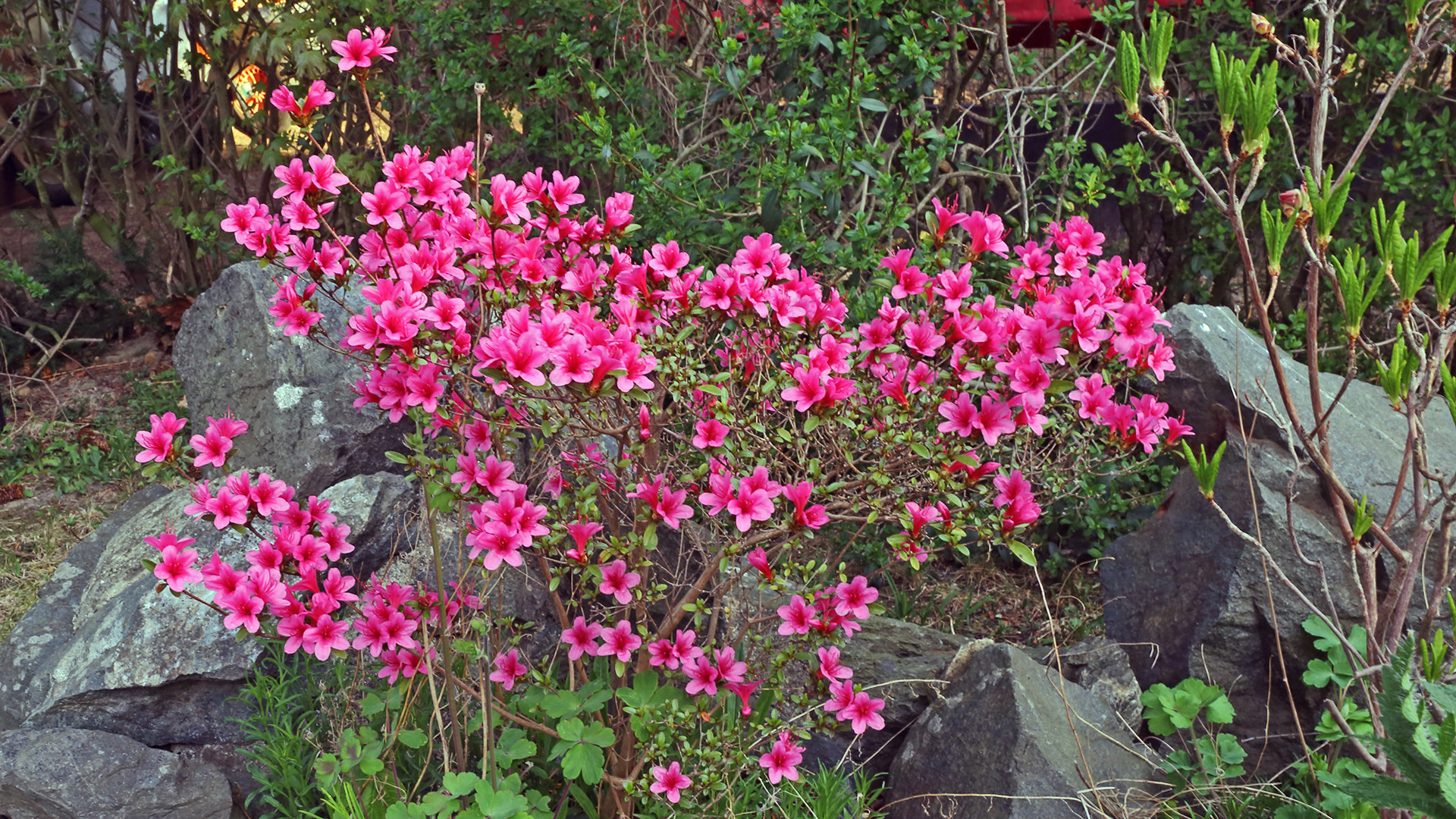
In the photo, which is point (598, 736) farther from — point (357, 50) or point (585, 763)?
point (357, 50)

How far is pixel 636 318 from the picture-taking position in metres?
2.07

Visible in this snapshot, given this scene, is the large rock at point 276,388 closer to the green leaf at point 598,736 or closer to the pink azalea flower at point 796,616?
the green leaf at point 598,736

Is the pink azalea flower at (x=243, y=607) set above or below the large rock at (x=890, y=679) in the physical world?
above

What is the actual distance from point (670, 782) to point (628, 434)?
0.71m

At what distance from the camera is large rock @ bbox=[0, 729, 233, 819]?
2.40 m

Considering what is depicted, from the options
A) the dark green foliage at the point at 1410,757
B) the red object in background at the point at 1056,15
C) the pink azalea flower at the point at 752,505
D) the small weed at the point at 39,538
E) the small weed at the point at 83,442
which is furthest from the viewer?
→ the small weed at the point at 83,442

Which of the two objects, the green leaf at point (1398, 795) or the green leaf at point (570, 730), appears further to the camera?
the green leaf at point (570, 730)

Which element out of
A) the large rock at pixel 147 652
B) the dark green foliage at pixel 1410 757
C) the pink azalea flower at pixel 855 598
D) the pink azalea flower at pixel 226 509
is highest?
the pink azalea flower at pixel 226 509

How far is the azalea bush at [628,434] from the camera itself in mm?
1983

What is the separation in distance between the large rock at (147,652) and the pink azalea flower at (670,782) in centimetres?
104

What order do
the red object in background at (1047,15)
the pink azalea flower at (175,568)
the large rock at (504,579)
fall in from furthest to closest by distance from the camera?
1. the red object in background at (1047,15)
2. the large rock at (504,579)
3. the pink azalea flower at (175,568)

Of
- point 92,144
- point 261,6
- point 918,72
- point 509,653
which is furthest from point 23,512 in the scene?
point 918,72

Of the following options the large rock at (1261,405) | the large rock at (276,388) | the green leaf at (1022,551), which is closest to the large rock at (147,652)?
the large rock at (276,388)

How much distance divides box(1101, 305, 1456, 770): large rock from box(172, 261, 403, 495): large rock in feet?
7.54
